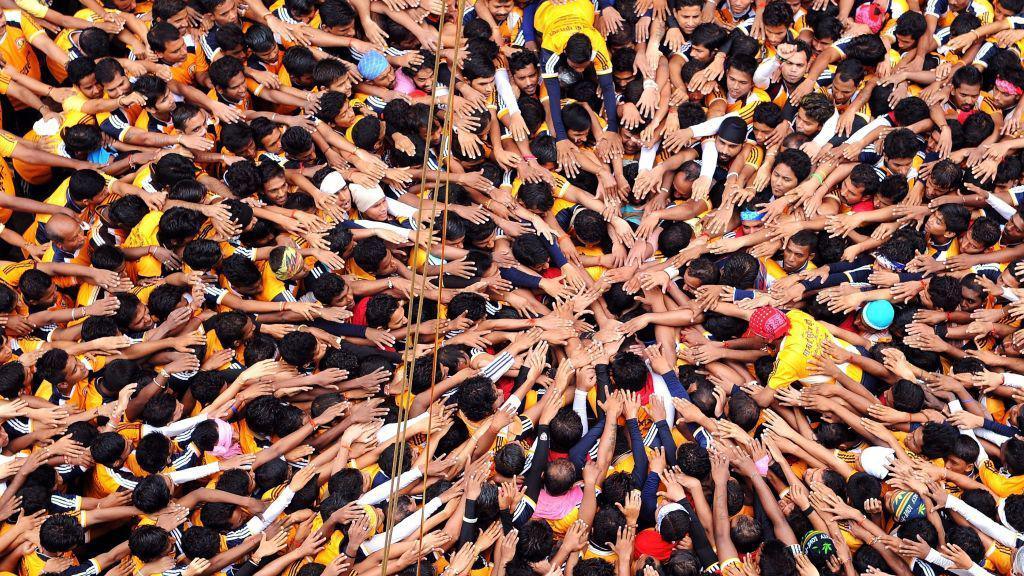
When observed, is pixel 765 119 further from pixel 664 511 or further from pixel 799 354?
pixel 664 511

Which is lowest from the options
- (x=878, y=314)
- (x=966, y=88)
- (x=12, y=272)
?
(x=878, y=314)

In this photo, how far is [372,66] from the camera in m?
6.66

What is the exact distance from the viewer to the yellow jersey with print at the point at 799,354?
18.8 feet

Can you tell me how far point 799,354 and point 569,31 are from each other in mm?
2444

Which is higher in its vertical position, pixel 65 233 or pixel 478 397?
pixel 65 233

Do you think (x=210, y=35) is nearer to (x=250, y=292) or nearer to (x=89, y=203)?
(x=89, y=203)

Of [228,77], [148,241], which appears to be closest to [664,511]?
[148,241]

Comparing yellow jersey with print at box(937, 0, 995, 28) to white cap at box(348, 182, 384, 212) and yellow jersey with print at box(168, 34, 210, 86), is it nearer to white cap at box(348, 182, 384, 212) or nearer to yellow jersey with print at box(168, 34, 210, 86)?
white cap at box(348, 182, 384, 212)

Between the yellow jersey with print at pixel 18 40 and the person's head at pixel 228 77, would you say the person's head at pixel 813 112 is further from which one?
the yellow jersey with print at pixel 18 40

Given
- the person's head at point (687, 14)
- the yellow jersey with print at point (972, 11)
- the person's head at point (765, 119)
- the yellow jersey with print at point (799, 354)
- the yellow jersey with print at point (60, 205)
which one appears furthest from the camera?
the yellow jersey with print at point (972, 11)

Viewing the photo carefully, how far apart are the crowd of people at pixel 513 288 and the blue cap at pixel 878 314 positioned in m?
0.03

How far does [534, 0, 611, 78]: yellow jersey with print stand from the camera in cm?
679

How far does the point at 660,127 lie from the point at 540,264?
116 cm

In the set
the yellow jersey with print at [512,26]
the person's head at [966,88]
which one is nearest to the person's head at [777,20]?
the person's head at [966,88]
